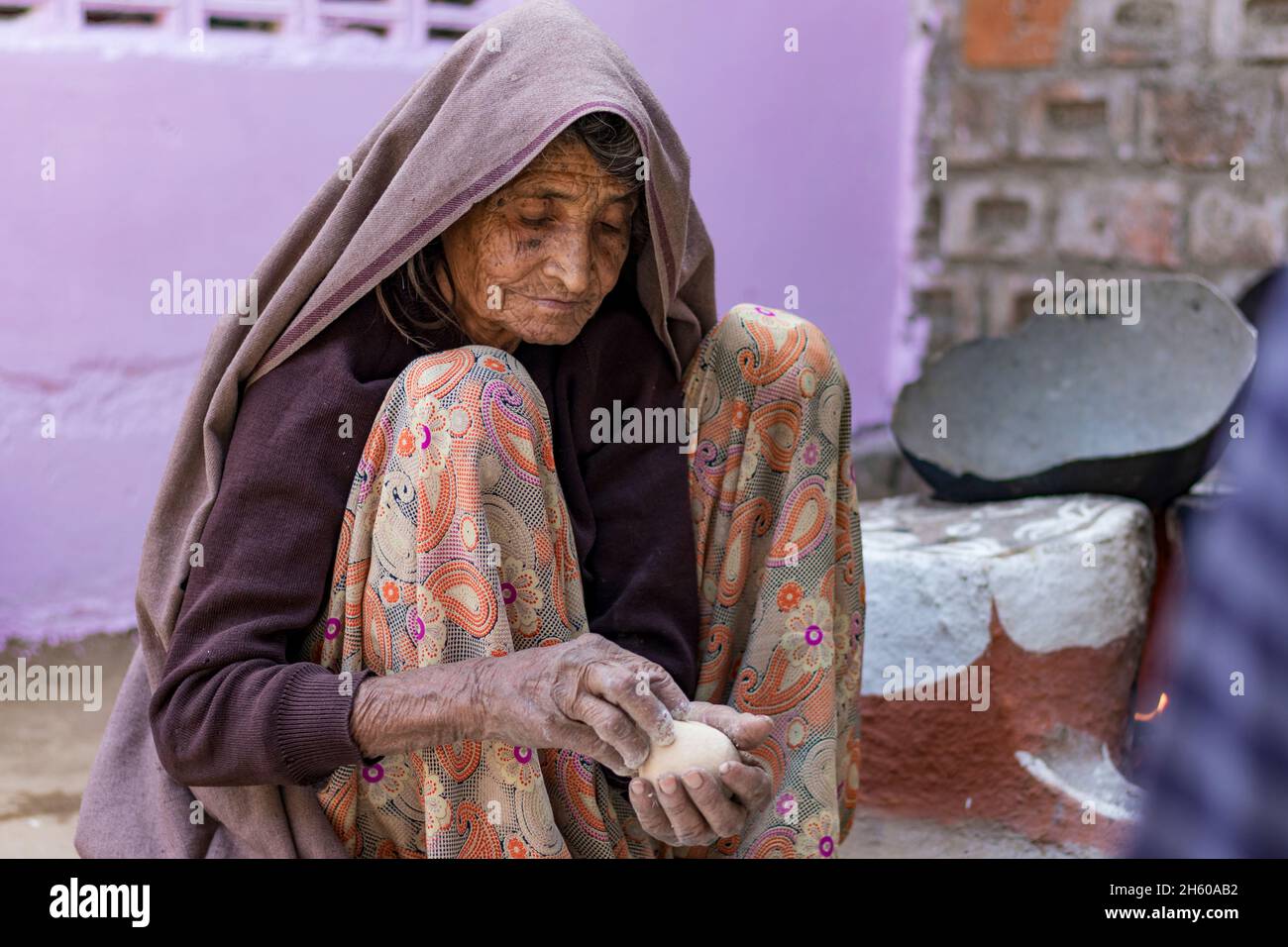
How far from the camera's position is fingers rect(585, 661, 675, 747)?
1.79m

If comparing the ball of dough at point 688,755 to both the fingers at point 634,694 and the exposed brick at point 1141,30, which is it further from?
the exposed brick at point 1141,30

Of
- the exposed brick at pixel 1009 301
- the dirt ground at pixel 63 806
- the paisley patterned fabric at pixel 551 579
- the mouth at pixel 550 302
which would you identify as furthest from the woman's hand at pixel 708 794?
the exposed brick at pixel 1009 301

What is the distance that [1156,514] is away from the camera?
3.45m

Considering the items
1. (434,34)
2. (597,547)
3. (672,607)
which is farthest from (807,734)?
(434,34)

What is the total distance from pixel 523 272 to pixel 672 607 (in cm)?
55

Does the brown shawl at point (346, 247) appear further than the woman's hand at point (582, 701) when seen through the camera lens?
Yes

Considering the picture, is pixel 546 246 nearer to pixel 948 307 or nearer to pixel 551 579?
pixel 551 579

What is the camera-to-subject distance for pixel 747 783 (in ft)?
6.01

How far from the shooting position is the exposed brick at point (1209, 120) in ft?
13.3

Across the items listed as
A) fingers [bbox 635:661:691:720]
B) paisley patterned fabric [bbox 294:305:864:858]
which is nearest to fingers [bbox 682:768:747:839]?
fingers [bbox 635:661:691:720]

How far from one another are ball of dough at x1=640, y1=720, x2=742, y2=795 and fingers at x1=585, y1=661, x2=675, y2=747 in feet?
0.05

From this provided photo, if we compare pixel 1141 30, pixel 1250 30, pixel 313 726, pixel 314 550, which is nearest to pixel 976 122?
pixel 1141 30

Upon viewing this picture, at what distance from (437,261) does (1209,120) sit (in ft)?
9.32

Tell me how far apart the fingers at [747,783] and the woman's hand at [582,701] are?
0.09 metres
